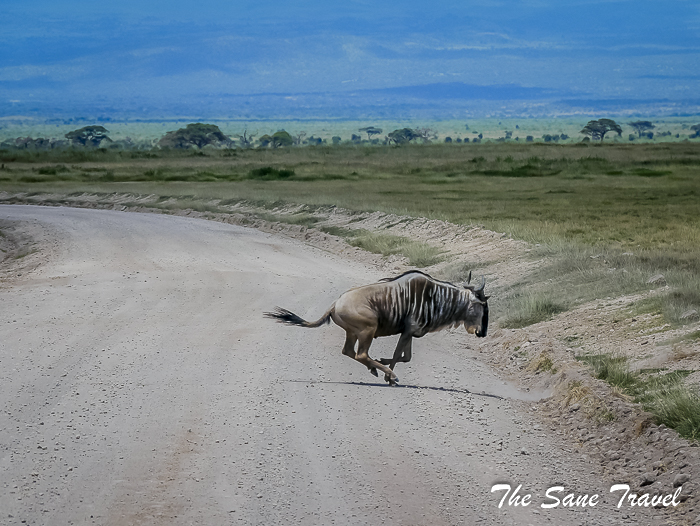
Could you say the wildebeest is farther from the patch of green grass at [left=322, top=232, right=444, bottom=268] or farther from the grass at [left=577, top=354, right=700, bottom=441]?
the patch of green grass at [left=322, top=232, right=444, bottom=268]

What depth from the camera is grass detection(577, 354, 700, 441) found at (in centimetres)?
830

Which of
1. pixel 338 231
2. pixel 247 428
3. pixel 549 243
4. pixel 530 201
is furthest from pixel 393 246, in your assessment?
pixel 530 201

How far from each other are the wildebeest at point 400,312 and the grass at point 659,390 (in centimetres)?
168

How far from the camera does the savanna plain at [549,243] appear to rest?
31.0ft

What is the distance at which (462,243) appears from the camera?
23.8m

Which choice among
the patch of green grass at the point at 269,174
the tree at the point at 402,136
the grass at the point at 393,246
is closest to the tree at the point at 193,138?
the tree at the point at 402,136

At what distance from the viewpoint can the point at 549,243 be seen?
2155 cm

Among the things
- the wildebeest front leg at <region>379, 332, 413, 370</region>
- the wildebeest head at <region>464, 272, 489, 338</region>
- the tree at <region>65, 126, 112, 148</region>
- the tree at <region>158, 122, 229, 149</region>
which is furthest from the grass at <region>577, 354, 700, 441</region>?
the tree at <region>65, 126, 112, 148</region>

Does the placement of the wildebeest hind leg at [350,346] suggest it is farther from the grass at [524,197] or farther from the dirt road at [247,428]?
the grass at [524,197]

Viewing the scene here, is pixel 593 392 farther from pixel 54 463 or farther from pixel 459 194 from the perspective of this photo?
pixel 459 194

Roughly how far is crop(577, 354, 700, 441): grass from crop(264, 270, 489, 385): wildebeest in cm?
168

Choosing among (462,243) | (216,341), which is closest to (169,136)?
(462,243)

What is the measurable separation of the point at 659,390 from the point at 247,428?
14.3 feet

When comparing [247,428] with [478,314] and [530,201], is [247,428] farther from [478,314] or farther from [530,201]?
[530,201]
